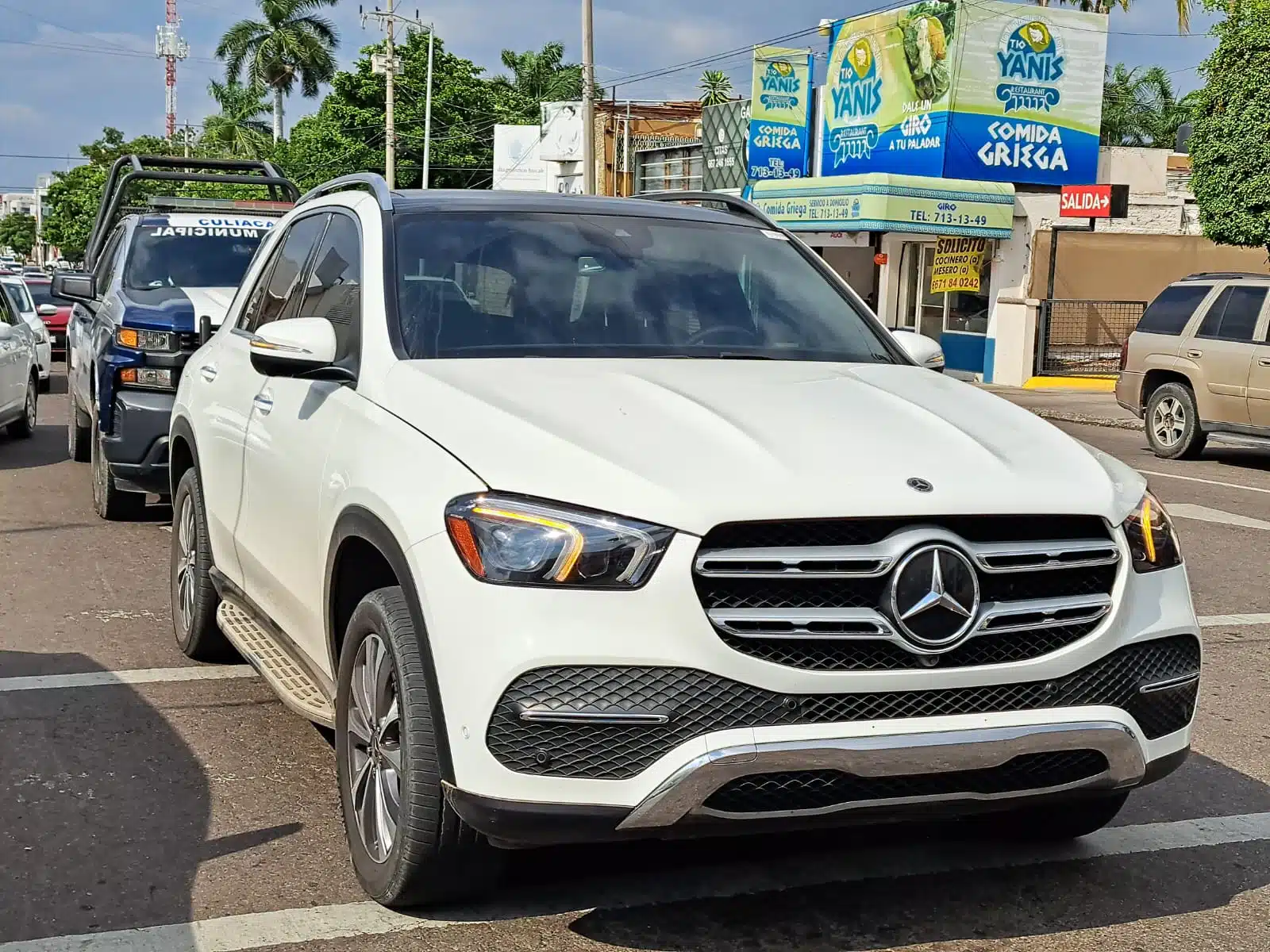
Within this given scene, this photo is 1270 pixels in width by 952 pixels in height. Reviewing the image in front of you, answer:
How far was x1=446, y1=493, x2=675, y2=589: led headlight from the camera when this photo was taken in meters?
3.14

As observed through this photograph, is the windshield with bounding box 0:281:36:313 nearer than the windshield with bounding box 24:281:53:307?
Yes

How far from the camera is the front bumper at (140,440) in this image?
9.01 meters

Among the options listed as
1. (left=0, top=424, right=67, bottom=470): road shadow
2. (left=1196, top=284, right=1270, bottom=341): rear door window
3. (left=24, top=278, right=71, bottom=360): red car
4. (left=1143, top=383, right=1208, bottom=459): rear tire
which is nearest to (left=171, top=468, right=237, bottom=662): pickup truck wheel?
(left=0, top=424, right=67, bottom=470): road shadow

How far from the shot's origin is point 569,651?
311 centimetres

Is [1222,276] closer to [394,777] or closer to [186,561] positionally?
[186,561]

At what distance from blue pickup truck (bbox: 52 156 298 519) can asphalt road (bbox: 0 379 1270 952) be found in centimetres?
264

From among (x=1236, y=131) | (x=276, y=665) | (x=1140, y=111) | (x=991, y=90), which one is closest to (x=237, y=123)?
(x=1140, y=111)

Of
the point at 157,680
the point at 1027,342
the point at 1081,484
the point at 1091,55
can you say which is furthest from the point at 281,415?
the point at 1091,55

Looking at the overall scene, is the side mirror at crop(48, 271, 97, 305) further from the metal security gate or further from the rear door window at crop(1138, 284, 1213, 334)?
the metal security gate

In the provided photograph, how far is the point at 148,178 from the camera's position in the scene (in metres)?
13.0

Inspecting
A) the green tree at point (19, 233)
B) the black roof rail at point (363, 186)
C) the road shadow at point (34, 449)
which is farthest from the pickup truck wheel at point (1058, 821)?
the green tree at point (19, 233)

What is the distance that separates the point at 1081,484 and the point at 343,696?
192 cm

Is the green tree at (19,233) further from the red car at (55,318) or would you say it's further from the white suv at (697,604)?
the white suv at (697,604)

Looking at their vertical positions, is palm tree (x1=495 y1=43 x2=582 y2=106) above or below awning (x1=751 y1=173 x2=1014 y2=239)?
above
